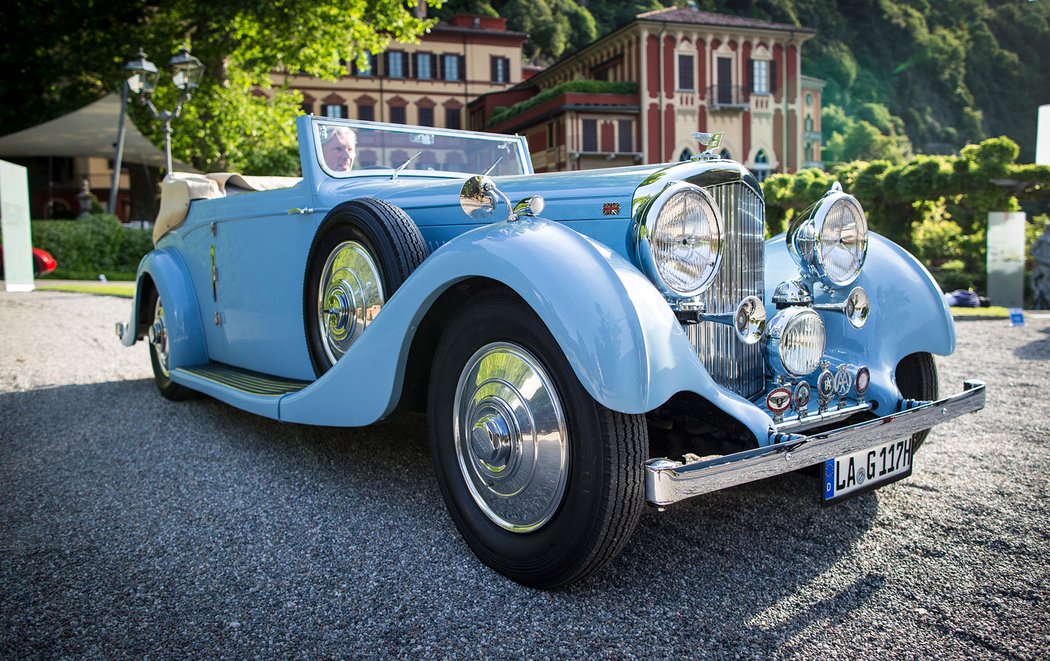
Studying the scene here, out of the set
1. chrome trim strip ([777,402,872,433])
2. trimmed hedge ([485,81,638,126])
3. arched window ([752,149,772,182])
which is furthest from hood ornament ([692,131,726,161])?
arched window ([752,149,772,182])

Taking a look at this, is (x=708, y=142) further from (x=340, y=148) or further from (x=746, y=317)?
(x=340, y=148)

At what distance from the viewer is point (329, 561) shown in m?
2.34

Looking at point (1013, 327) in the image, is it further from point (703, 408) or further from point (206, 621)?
point (206, 621)

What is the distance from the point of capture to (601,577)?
2207mm

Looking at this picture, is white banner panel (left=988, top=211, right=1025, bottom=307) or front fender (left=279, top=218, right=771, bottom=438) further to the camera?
white banner panel (left=988, top=211, right=1025, bottom=307)

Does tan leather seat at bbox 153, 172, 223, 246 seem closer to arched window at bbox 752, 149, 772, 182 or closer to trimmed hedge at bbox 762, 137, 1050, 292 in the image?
trimmed hedge at bbox 762, 137, 1050, 292

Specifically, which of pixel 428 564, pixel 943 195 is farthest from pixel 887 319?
pixel 943 195

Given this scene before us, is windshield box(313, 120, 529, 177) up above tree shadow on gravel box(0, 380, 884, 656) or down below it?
above

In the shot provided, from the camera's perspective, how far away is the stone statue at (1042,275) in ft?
45.4

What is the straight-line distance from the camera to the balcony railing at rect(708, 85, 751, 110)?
3609 cm

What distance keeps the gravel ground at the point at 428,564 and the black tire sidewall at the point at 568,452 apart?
0.10 m

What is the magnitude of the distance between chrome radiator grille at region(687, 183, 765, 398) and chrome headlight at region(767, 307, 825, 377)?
0.18 metres

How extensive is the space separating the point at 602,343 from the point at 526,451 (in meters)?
0.45

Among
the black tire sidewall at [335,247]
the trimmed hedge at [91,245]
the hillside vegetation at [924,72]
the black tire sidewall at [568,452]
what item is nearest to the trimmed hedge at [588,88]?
the trimmed hedge at [91,245]
